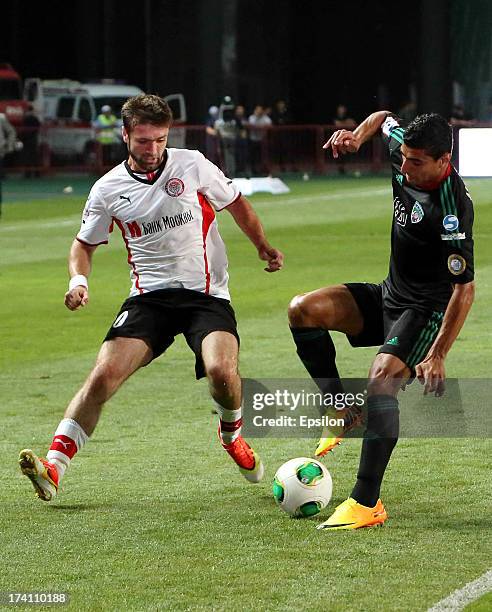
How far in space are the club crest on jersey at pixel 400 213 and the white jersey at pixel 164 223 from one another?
908 millimetres

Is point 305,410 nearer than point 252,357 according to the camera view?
Yes

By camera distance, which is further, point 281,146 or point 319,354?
point 281,146

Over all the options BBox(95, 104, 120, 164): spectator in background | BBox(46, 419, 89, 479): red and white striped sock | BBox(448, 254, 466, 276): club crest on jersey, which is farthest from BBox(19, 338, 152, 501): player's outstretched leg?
BBox(95, 104, 120, 164): spectator in background

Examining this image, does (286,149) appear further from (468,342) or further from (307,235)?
(468,342)

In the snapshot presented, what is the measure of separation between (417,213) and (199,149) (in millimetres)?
31606

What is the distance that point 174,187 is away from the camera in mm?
7266

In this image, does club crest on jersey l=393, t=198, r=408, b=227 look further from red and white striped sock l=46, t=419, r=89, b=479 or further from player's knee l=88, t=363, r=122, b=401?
red and white striped sock l=46, t=419, r=89, b=479

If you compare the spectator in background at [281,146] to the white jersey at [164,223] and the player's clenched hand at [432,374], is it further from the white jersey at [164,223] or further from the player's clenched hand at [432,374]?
the player's clenched hand at [432,374]

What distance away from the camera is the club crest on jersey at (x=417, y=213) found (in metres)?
6.76

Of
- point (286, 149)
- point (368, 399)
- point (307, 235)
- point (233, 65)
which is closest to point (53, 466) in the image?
point (368, 399)

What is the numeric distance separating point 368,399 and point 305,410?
2.65 metres

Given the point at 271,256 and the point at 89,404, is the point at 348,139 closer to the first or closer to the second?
the point at 271,256

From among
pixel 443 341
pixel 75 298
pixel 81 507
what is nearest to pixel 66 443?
pixel 81 507

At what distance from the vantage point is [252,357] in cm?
1122
